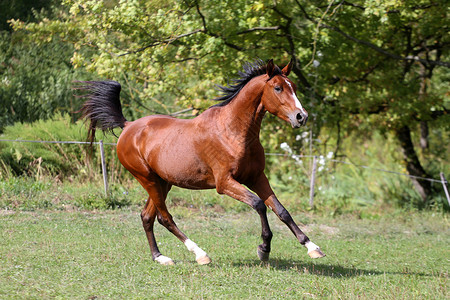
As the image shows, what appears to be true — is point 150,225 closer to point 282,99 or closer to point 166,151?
point 166,151

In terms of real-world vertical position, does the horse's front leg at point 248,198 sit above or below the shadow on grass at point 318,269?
above

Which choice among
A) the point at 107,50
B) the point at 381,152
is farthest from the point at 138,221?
the point at 381,152

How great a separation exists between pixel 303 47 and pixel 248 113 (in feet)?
20.4

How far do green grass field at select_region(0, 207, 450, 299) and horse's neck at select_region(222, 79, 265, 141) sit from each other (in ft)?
4.89

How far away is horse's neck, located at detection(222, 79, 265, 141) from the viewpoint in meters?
5.72

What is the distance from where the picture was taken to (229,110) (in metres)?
5.91

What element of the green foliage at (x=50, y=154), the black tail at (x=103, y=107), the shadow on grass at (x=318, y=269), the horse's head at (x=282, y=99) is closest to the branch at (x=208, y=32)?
the green foliage at (x=50, y=154)

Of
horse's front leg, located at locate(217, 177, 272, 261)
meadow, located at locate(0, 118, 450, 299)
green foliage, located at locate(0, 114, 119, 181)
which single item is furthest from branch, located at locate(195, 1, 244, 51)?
horse's front leg, located at locate(217, 177, 272, 261)

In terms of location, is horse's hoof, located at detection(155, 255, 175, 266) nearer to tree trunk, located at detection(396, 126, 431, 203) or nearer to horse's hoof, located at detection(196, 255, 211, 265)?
horse's hoof, located at detection(196, 255, 211, 265)

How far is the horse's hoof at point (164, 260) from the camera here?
246 inches

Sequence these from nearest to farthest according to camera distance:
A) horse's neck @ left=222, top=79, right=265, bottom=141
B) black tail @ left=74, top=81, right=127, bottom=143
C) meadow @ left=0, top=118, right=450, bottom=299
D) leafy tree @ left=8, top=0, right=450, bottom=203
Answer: meadow @ left=0, top=118, right=450, bottom=299 → horse's neck @ left=222, top=79, right=265, bottom=141 → black tail @ left=74, top=81, right=127, bottom=143 → leafy tree @ left=8, top=0, right=450, bottom=203

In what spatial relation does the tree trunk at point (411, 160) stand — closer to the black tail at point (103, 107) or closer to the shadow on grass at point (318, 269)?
the shadow on grass at point (318, 269)

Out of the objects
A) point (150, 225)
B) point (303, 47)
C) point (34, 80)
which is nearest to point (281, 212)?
point (150, 225)

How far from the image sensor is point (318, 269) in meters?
6.45
